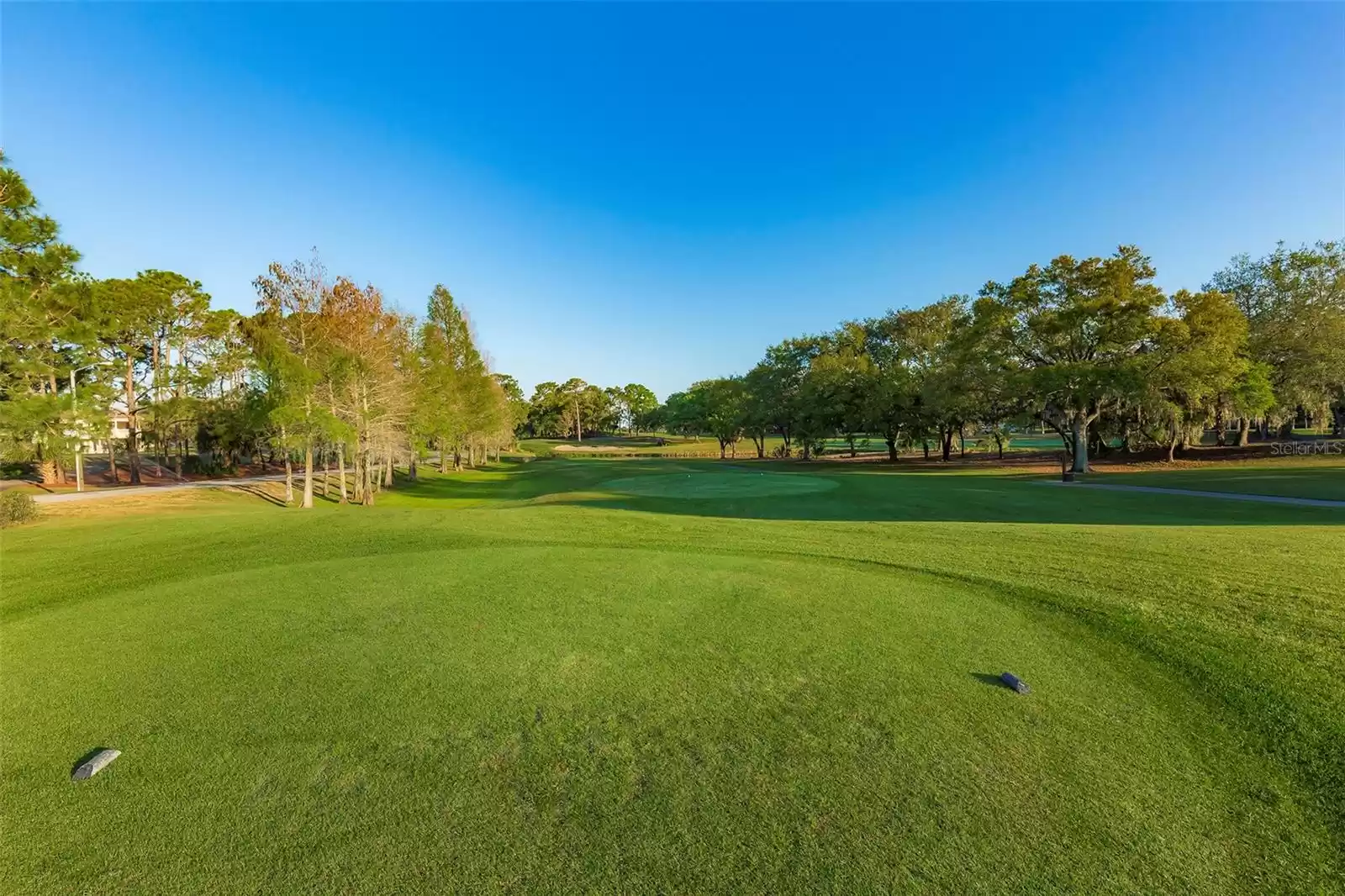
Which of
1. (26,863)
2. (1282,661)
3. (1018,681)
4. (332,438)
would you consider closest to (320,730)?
(26,863)

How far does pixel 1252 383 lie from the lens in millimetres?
28625

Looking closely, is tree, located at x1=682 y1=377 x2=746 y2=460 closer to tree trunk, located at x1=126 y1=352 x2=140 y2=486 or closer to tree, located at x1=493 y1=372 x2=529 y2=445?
tree, located at x1=493 y1=372 x2=529 y2=445

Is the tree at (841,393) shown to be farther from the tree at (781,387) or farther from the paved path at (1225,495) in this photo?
the paved path at (1225,495)

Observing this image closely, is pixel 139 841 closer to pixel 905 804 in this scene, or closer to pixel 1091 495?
pixel 905 804

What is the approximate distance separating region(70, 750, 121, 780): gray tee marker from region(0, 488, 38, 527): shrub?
1697 centimetres

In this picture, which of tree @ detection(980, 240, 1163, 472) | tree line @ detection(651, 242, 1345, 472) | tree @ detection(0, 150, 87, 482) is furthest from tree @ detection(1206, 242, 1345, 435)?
tree @ detection(0, 150, 87, 482)

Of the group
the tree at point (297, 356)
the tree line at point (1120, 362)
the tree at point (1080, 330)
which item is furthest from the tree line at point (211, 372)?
the tree at point (1080, 330)

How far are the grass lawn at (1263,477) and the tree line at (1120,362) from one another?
3070mm

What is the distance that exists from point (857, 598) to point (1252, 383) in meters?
36.0

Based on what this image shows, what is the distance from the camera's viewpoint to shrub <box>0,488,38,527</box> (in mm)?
14156

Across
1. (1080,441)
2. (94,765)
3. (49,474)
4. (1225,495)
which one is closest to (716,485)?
(1225,495)

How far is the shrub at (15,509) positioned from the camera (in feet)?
46.4

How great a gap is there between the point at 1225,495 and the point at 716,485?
18.6 meters

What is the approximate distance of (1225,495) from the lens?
19266 mm
